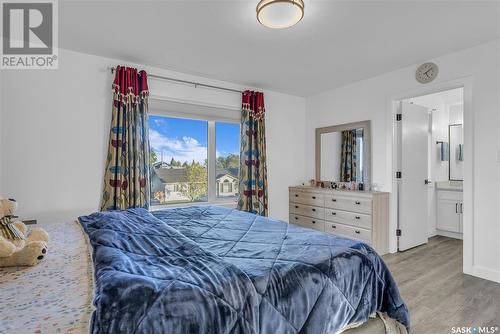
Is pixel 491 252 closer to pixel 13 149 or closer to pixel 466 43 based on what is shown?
pixel 466 43

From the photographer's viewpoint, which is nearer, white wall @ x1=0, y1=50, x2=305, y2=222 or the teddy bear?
the teddy bear

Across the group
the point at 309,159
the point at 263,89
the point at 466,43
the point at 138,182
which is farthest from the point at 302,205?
the point at 466,43

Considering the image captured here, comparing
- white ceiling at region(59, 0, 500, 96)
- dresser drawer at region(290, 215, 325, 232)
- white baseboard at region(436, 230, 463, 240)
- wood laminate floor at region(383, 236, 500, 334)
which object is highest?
white ceiling at region(59, 0, 500, 96)

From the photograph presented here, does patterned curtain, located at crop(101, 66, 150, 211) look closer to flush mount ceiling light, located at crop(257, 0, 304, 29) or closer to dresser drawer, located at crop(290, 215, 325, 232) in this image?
flush mount ceiling light, located at crop(257, 0, 304, 29)

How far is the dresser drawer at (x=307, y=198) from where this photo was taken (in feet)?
12.6

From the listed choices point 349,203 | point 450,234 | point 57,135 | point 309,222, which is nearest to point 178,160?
point 57,135

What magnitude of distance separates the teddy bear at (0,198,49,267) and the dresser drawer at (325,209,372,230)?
3.22m

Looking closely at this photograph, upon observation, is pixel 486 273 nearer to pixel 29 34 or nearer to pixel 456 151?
pixel 456 151

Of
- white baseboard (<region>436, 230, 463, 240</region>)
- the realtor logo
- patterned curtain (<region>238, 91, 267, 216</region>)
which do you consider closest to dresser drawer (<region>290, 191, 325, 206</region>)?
patterned curtain (<region>238, 91, 267, 216</region>)

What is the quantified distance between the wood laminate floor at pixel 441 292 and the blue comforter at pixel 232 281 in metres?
0.85

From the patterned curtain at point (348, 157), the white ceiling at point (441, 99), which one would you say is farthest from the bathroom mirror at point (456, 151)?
the patterned curtain at point (348, 157)

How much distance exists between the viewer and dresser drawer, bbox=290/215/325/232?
3.82 metres

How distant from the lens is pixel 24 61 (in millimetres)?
2473

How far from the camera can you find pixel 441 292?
7.53 feet
